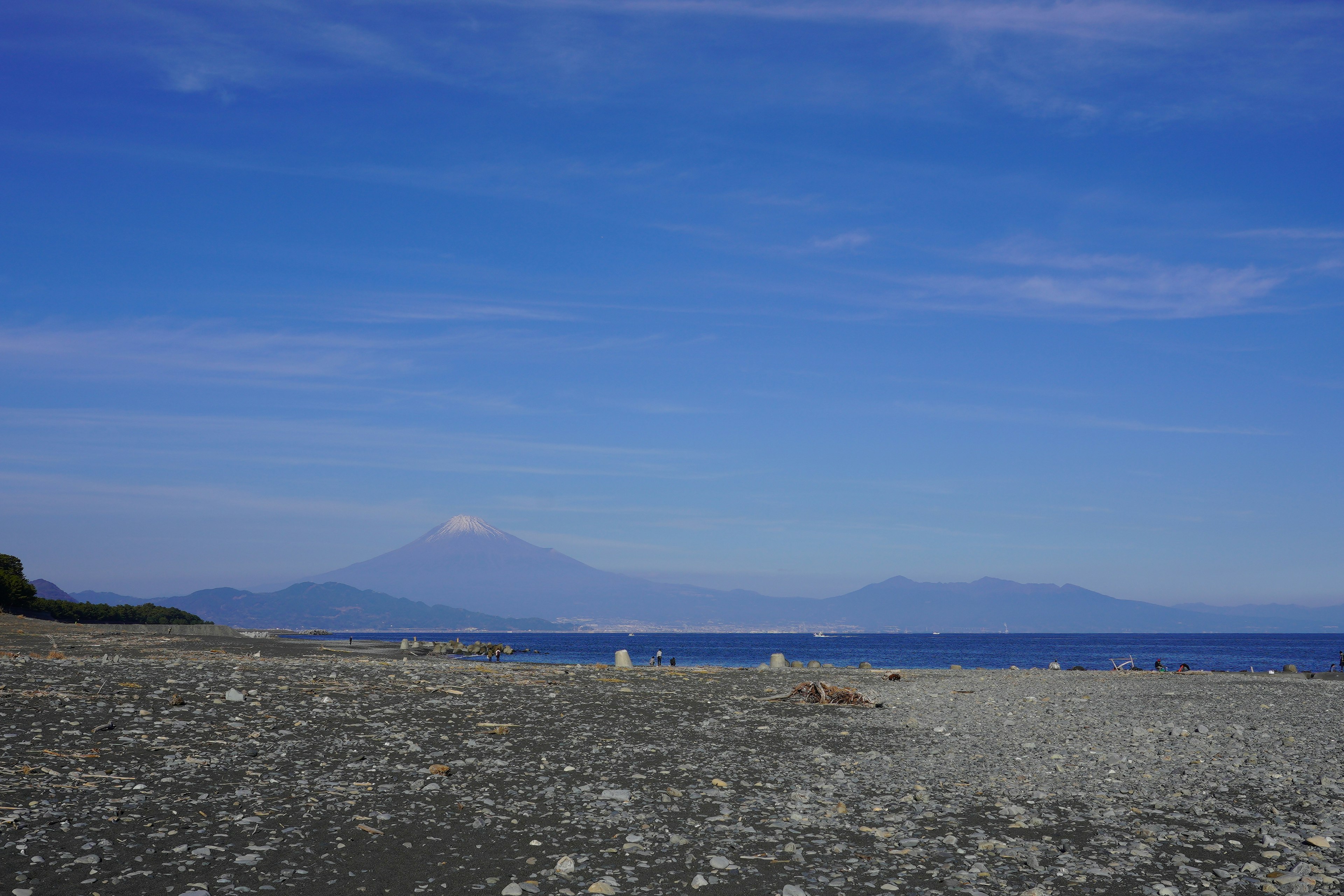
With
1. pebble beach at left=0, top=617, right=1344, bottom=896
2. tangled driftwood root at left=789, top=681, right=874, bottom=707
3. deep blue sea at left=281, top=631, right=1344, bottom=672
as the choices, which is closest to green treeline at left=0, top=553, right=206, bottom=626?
deep blue sea at left=281, top=631, right=1344, bottom=672

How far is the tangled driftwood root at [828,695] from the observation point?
73.0 ft

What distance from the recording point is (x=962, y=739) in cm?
1689

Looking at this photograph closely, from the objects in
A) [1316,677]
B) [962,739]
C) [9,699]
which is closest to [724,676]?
[962,739]

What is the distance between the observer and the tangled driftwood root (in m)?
22.3

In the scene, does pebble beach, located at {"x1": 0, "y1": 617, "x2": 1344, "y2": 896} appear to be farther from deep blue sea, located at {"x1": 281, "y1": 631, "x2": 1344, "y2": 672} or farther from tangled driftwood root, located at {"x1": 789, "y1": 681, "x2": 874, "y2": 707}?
deep blue sea, located at {"x1": 281, "y1": 631, "x2": 1344, "y2": 672}

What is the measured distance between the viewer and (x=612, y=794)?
11.2m

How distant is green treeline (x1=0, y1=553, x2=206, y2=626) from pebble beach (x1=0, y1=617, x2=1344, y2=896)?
6733 centimetres

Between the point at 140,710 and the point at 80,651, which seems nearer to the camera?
the point at 140,710

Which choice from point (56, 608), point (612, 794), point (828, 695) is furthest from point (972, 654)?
point (612, 794)

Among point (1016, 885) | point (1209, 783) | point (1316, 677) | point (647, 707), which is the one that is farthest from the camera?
point (1316, 677)

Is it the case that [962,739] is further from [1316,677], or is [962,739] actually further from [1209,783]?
[1316,677]

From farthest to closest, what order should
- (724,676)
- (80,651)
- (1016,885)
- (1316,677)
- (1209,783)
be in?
(1316,677) → (724,676) → (80,651) → (1209,783) → (1016,885)

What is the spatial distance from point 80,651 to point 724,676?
20.8 meters

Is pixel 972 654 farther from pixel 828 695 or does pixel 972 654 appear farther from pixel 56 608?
pixel 828 695
